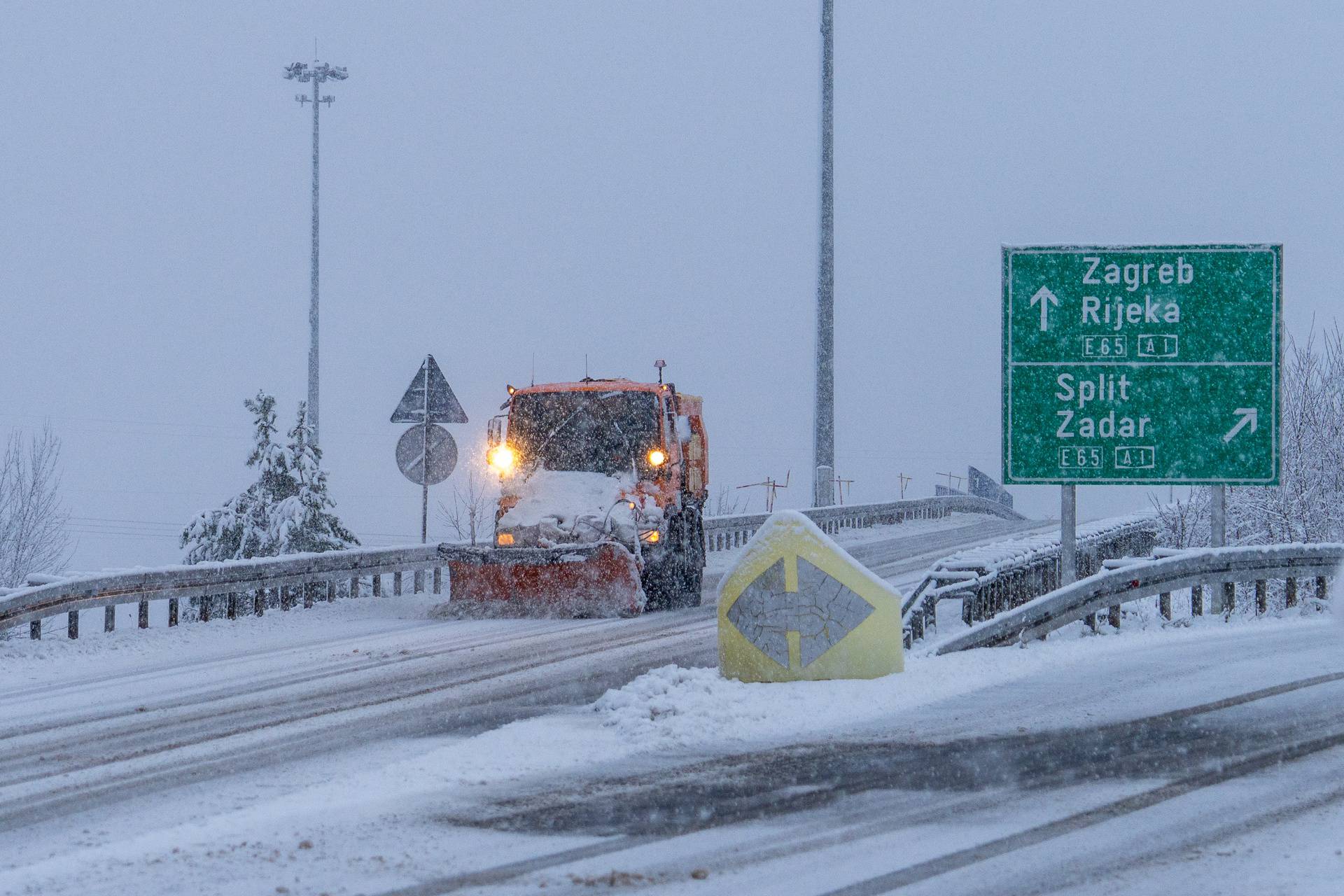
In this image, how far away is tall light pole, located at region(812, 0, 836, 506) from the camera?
26344 mm

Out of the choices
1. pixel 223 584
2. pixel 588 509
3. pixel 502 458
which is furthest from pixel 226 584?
pixel 588 509

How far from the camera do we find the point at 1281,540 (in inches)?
1255

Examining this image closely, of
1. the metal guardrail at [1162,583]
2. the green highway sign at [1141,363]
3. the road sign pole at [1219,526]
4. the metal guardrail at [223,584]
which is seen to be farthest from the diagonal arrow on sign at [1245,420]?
the metal guardrail at [223,584]

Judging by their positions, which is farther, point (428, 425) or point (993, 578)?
point (428, 425)

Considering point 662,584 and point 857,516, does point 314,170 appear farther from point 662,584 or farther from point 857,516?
point 662,584

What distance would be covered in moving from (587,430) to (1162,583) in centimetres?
719

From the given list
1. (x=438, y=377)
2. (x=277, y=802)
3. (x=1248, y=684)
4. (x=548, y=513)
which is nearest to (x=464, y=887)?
(x=277, y=802)

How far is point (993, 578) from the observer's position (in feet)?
48.8

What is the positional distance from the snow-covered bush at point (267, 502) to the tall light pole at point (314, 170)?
1135mm

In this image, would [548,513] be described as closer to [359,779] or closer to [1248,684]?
[1248,684]

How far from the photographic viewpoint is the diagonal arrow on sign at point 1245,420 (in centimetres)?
1540

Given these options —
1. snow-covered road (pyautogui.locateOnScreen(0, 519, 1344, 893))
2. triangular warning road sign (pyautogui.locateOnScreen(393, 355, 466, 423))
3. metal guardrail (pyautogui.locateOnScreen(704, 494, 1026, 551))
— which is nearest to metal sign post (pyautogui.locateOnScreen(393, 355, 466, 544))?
triangular warning road sign (pyautogui.locateOnScreen(393, 355, 466, 423))

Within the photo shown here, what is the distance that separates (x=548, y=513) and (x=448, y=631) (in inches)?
101

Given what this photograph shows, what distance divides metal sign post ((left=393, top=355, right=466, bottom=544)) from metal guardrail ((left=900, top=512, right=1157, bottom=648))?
668 cm
